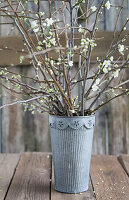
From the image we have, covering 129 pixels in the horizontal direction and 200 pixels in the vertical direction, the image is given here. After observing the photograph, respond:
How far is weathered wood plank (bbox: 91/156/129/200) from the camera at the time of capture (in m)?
1.32

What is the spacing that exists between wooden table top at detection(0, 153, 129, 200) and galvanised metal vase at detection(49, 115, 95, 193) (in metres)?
0.05

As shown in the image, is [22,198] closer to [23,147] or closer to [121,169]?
[121,169]

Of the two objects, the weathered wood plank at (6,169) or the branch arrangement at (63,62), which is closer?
the branch arrangement at (63,62)

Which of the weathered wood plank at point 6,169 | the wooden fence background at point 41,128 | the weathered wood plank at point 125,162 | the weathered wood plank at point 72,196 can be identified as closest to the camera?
the weathered wood plank at point 72,196

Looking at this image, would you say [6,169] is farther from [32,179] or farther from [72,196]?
[72,196]

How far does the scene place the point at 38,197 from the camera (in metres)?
1.30

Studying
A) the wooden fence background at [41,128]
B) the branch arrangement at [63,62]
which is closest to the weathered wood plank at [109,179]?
the wooden fence background at [41,128]

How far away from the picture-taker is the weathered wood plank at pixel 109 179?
1323 millimetres

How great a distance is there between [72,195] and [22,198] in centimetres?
21

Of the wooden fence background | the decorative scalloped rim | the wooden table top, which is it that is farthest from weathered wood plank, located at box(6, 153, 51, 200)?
the decorative scalloped rim

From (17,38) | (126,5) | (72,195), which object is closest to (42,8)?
(17,38)

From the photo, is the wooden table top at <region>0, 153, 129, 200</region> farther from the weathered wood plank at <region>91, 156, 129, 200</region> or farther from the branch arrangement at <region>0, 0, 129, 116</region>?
the branch arrangement at <region>0, 0, 129, 116</region>

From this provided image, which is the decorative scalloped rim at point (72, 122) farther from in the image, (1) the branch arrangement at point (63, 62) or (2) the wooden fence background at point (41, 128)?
(2) the wooden fence background at point (41, 128)

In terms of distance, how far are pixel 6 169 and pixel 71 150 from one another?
0.50m
